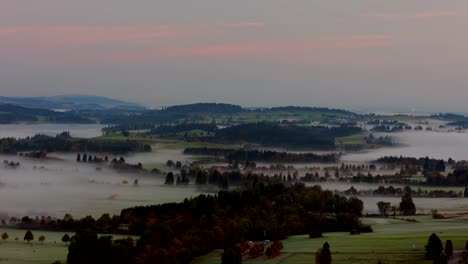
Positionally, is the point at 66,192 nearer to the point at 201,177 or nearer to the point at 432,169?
the point at 201,177

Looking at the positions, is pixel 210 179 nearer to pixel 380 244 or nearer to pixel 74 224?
pixel 74 224

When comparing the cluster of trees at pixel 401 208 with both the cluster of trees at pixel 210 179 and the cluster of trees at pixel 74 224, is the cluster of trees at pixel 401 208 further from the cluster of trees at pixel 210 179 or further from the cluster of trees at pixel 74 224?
the cluster of trees at pixel 210 179

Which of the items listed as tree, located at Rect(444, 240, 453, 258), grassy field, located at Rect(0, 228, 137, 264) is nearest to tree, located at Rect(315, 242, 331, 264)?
tree, located at Rect(444, 240, 453, 258)

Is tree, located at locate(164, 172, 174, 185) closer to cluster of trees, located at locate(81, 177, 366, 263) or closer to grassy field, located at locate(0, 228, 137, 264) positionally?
cluster of trees, located at locate(81, 177, 366, 263)

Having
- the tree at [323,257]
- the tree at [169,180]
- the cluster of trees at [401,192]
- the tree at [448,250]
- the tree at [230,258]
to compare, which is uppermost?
the tree at [169,180]

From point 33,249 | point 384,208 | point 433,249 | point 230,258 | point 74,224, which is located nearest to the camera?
point 433,249

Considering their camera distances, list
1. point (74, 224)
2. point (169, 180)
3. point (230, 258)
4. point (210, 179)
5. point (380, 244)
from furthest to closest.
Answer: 1. point (169, 180)
2. point (210, 179)
3. point (74, 224)
4. point (380, 244)
5. point (230, 258)

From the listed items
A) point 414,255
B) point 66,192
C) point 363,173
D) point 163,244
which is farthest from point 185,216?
point 363,173

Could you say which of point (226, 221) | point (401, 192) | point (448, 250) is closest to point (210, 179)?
point (401, 192)

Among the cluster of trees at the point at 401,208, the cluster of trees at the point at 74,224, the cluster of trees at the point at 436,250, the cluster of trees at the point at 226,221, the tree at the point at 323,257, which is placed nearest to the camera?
the cluster of trees at the point at 436,250

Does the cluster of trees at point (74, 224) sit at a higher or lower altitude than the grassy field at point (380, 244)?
lower

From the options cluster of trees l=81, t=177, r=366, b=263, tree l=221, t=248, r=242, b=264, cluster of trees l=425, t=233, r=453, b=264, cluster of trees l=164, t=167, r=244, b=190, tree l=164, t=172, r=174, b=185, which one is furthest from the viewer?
tree l=164, t=172, r=174, b=185

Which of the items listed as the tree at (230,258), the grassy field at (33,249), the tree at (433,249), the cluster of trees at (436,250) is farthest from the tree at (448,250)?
the grassy field at (33,249)
